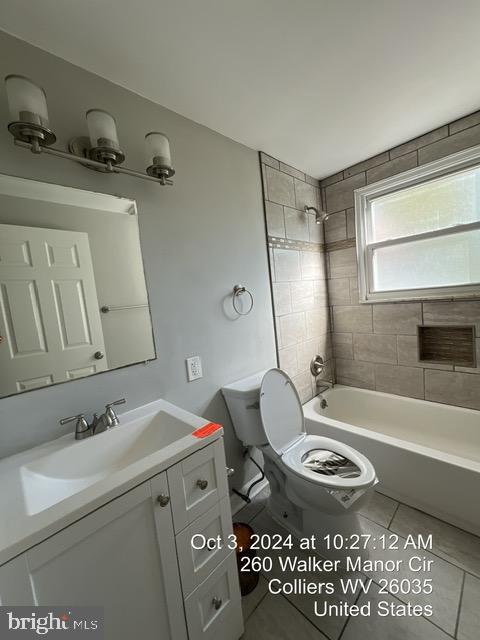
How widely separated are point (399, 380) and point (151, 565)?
218 centimetres

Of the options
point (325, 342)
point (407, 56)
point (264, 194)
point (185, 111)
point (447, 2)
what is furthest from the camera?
point (325, 342)

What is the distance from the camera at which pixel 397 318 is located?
213 centimetres

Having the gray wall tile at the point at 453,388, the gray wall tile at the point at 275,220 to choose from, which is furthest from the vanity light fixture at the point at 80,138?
the gray wall tile at the point at 453,388

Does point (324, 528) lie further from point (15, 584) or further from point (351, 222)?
point (351, 222)

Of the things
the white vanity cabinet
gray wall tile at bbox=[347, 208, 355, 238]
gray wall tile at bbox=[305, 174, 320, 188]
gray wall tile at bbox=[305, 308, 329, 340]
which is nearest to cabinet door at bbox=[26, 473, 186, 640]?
the white vanity cabinet

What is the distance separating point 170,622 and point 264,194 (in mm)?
2201

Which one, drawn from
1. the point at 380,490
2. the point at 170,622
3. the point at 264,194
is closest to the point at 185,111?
the point at 264,194

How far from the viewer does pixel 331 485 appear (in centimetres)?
117

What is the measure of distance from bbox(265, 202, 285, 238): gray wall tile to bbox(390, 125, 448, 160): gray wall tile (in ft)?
3.30

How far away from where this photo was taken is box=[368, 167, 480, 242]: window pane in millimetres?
1810

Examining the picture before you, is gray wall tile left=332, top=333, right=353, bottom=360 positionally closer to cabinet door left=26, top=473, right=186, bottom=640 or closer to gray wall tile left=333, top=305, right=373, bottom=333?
gray wall tile left=333, top=305, right=373, bottom=333

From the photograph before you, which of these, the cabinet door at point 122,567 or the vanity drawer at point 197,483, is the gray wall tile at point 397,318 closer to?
the vanity drawer at point 197,483

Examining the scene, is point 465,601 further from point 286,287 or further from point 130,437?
point 286,287

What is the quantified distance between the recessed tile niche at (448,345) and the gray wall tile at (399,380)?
15 cm
